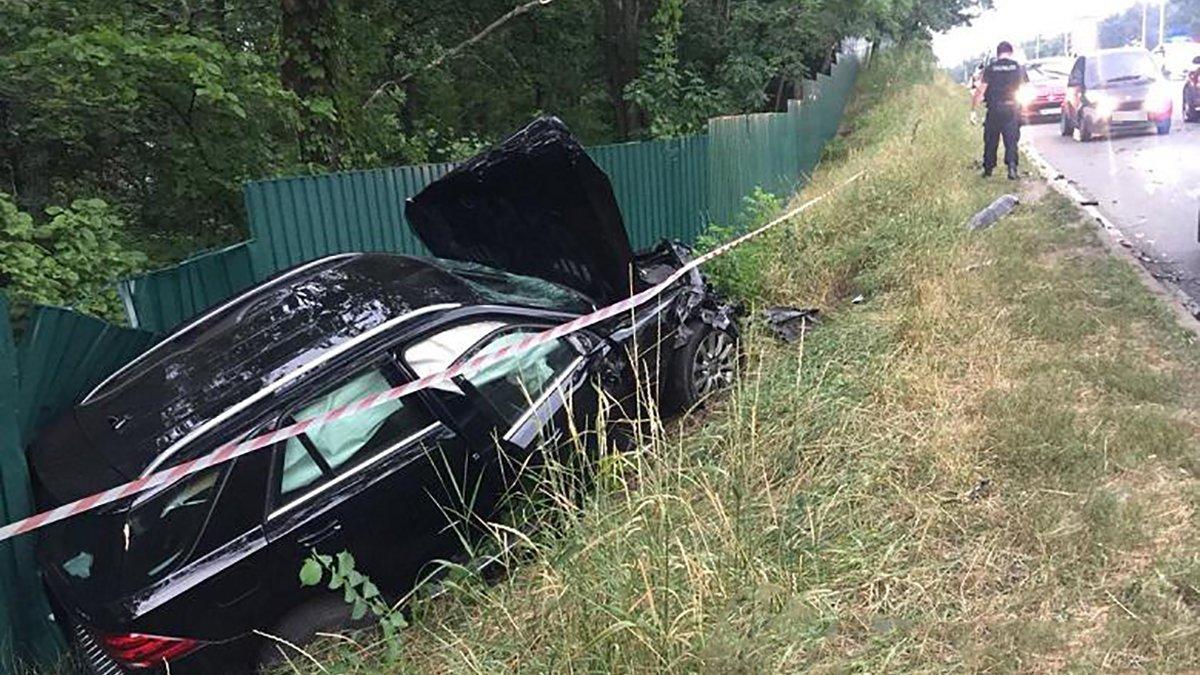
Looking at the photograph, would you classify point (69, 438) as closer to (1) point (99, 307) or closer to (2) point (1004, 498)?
(1) point (99, 307)

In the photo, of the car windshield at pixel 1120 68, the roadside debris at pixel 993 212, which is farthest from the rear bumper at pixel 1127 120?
the roadside debris at pixel 993 212

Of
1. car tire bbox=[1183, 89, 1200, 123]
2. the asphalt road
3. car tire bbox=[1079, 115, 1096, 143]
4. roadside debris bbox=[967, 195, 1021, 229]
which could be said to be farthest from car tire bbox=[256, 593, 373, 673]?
car tire bbox=[1183, 89, 1200, 123]

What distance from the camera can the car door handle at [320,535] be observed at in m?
3.18

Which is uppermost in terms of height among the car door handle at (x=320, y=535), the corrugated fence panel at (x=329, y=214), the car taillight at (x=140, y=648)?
the corrugated fence panel at (x=329, y=214)

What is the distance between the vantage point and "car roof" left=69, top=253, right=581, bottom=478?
3242 mm

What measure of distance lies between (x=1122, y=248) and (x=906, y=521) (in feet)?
19.9

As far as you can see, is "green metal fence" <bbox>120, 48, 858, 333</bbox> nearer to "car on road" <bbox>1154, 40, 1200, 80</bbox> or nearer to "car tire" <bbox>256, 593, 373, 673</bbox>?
"car tire" <bbox>256, 593, 373, 673</bbox>

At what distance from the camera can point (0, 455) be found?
340cm

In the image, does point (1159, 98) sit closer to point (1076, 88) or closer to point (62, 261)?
point (1076, 88)

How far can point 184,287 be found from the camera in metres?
4.96

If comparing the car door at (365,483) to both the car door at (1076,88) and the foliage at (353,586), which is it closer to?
the foliage at (353,586)

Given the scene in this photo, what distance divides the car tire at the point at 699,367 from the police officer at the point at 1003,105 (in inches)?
316

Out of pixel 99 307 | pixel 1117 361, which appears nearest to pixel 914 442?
pixel 1117 361

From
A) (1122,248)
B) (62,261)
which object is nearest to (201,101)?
(62,261)
